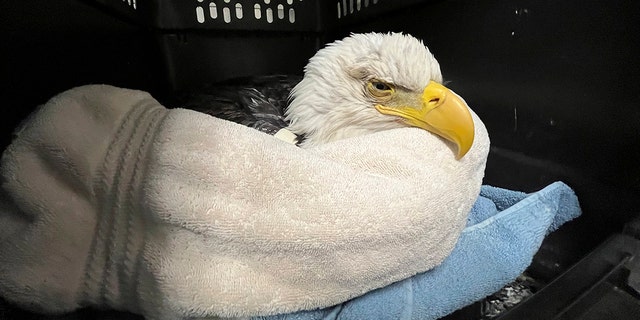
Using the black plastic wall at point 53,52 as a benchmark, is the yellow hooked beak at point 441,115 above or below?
below

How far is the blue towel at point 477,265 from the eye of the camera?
560mm

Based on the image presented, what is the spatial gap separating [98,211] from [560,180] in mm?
740

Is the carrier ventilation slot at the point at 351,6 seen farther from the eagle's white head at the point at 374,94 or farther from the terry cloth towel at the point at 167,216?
the terry cloth towel at the point at 167,216

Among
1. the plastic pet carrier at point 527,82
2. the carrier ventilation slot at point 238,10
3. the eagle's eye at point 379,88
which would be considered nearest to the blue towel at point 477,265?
the plastic pet carrier at point 527,82

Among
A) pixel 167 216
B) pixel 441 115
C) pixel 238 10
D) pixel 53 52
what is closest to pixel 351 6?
pixel 238 10

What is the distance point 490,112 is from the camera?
34.3 inches

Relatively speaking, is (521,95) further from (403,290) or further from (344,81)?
(403,290)

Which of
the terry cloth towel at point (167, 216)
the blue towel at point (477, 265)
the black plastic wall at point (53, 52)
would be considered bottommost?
the blue towel at point (477, 265)

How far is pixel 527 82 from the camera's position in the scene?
31.1 inches

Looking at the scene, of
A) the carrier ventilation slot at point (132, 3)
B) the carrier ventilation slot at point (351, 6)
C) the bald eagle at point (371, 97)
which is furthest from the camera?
the carrier ventilation slot at point (351, 6)

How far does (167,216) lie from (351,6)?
2.79ft

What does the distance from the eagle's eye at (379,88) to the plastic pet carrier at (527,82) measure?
25 cm

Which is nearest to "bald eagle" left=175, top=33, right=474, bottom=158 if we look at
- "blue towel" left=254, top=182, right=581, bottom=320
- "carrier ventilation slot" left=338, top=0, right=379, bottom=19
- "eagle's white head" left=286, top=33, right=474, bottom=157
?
"eagle's white head" left=286, top=33, right=474, bottom=157

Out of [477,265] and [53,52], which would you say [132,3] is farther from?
[477,265]
